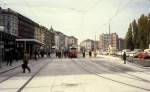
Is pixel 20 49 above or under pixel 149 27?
under

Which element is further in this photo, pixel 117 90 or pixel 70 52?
pixel 70 52

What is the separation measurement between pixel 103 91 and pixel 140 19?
10952 centimetres

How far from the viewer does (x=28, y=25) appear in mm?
140000

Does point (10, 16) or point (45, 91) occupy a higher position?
point (10, 16)

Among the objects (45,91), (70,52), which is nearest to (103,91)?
(45,91)

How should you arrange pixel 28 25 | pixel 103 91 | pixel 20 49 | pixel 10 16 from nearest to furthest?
pixel 103 91 < pixel 20 49 < pixel 10 16 < pixel 28 25

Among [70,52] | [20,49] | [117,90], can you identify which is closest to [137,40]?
[70,52]

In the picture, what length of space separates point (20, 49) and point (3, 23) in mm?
50275

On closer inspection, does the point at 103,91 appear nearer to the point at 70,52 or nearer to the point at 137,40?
the point at 70,52

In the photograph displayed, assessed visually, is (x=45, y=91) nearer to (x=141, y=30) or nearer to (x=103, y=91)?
(x=103, y=91)

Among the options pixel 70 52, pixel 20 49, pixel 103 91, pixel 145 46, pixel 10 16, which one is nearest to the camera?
pixel 103 91

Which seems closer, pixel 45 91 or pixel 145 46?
pixel 45 91

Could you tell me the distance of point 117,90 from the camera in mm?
17109

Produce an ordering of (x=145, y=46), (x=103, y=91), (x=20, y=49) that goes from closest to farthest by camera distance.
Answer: (x=103, y=91), (x=20, y=49), (x=145, y=46)
